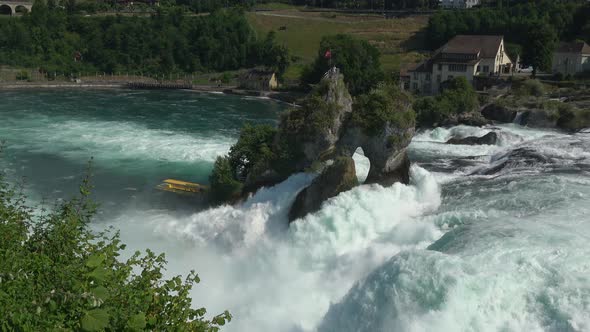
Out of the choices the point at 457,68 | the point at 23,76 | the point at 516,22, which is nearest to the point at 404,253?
the point at 457,68

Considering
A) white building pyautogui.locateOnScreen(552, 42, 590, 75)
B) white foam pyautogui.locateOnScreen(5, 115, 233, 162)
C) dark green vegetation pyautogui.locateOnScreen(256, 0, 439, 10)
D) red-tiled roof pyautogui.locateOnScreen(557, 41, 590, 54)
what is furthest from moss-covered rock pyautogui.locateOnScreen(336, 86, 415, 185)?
dark green vegetation pyautogui.locateOnScreen(256, 0, 439, 10)

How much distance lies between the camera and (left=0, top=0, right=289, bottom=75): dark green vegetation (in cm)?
10700

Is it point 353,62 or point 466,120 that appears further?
point 353,62

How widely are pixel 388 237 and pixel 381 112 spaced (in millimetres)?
6709

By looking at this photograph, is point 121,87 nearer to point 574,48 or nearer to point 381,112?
point 574,48

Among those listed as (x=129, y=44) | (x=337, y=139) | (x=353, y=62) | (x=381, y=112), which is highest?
(x=129, y=44)

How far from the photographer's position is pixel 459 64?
70.6 m

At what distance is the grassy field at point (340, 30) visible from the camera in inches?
4299

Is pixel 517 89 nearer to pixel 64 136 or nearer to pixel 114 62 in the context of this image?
pixel 64 136

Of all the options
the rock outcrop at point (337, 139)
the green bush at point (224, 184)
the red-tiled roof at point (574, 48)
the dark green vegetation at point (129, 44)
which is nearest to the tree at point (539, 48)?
the red-tiled roof at point (574, 48)

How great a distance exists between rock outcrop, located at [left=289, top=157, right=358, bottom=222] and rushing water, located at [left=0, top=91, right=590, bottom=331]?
1.63ft

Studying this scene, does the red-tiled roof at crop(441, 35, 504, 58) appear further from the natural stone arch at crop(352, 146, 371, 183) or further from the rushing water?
the natural stone arch at crop(352, 146, 371, 183)

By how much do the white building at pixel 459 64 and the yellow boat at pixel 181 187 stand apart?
138ft

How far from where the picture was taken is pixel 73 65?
105m
